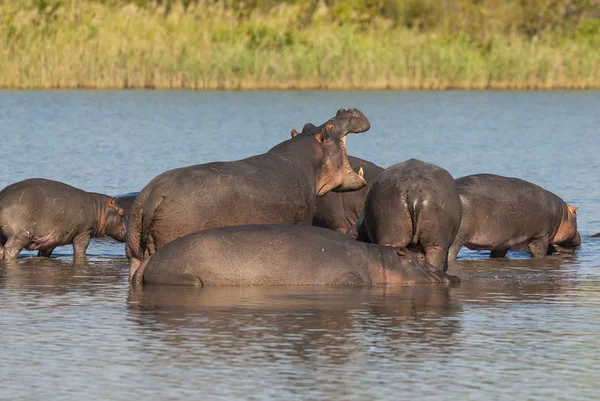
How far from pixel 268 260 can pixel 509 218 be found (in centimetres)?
323

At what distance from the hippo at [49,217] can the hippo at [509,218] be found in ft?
10.7

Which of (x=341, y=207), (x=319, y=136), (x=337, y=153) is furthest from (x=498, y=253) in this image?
(x=319, y=136)

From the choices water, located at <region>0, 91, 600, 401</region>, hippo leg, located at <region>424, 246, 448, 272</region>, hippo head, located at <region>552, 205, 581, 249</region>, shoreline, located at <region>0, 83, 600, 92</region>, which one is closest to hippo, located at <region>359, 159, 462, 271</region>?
hippo leg, located at <region>424, 246, 448, 272</region>

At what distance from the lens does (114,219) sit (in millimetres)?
12945

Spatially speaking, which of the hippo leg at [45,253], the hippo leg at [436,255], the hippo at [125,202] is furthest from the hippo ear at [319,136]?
the hippo leg at [45,253]

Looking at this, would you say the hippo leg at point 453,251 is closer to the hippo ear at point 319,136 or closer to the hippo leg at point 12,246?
the hippo ear at point 319,136

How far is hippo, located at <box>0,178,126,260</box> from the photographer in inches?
470

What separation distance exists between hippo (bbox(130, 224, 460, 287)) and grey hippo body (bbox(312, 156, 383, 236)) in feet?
9.29

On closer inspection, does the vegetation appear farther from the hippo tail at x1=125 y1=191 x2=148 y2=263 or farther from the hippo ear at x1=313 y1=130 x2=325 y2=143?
the hippo tail at x1=125 y1=191 x2=148 y2=263

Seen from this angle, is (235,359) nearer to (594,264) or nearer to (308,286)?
(308,286)

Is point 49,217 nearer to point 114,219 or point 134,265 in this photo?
point 114,219

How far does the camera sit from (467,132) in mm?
28984

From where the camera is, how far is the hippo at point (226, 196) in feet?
33.2

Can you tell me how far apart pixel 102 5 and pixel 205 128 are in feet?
35.8
